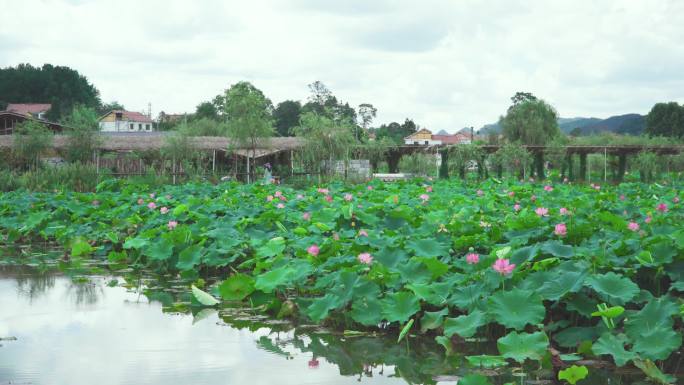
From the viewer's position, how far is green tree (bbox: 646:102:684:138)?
226 feet

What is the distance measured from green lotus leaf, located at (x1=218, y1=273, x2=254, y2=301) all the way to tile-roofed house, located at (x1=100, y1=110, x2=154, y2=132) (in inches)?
2462

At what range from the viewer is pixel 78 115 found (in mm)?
25062

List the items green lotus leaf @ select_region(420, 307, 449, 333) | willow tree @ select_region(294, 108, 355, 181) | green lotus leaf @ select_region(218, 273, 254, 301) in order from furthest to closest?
willow tree @ select_region(294, 108, 355, 181)
green lotus leaf @ select_region(218, 273, 254, 301)
green lotus leaf @ select_region(420, 307, 449, 333)

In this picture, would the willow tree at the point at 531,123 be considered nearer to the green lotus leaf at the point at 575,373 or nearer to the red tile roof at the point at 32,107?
the red tile roof at the point at 32,107

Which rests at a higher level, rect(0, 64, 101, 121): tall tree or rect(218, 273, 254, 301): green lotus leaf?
rect(0, 64, 101, 121): tall tree

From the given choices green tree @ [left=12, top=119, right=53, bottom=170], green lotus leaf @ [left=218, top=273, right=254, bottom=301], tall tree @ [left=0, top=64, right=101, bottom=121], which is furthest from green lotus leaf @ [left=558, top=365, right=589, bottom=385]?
tall tree @ [left=0, top=64, right=101, bottom=121]

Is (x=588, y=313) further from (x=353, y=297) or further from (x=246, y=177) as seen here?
(x=246, y=177)

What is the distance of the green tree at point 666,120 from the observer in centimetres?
6894

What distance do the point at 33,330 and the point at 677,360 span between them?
3.59 m

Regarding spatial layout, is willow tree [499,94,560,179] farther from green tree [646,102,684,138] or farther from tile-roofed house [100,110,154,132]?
tile-roofed house [100,110,154,132]

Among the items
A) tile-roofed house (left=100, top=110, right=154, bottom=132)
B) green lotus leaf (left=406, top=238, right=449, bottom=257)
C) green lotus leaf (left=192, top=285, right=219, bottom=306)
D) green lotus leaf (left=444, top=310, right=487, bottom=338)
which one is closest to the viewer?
green lotus leaf (left=444, top=310, right=487, bottom=338)

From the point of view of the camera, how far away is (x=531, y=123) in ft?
165

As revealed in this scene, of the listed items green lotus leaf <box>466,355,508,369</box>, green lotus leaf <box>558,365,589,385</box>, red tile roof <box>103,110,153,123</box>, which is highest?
red tile roof <box>103,110,153,123</box>

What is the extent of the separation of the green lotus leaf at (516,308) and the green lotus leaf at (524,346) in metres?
0.13
